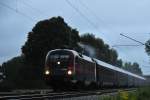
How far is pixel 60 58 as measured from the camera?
3778 centimetres

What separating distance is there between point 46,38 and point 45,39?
0.24 m

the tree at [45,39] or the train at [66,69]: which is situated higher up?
the tree at [45,39]

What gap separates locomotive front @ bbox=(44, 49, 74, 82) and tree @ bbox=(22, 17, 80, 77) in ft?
105

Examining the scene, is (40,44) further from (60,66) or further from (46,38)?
(60,66)

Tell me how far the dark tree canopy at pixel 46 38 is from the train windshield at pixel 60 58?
105ft

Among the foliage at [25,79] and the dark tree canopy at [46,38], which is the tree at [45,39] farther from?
the foliage at [25,79]

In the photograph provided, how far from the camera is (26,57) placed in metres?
74.5

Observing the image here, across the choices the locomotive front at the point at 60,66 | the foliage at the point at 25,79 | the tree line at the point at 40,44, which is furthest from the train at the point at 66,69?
the tree line at the point at 40,44

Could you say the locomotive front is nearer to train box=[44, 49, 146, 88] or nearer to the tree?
train box=[44, 49, 146, 88]

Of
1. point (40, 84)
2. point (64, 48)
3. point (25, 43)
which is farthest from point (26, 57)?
point (64, 48)

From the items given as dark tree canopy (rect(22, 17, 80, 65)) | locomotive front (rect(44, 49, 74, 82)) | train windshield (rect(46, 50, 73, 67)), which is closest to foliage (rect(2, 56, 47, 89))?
dark tree canopy (rect(22, 17, 80, 65))

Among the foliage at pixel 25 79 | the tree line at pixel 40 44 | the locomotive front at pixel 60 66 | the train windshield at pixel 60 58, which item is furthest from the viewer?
the tree line at pixel 40 44

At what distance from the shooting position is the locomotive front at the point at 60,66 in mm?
37156

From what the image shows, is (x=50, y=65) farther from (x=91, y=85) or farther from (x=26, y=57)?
(x=26, y=57)
